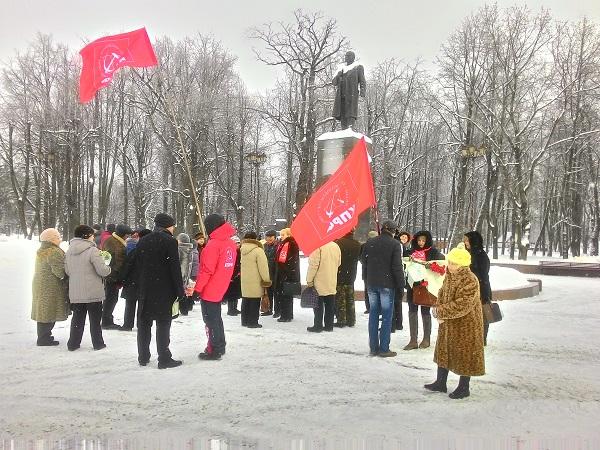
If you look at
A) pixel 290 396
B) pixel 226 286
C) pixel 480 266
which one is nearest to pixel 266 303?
pixel 226 286

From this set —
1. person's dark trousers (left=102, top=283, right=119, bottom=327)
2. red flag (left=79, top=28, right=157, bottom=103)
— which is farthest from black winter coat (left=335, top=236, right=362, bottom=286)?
red flag (left=79, top=28, right=157, bottom=103)

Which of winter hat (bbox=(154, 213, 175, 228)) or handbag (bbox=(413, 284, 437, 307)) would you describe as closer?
winter hat (bbox=(154, 213, 175, 228))

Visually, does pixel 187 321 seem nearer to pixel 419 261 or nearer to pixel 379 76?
pixel 419 261

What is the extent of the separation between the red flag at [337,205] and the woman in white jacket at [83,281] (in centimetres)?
270

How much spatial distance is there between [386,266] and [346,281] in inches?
86.7

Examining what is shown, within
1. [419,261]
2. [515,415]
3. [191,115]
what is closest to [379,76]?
[191,115]

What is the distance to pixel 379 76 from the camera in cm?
3606

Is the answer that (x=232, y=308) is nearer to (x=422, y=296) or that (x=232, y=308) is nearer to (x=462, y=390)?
(x=422, y=296)

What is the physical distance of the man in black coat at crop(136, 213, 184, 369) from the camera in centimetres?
595

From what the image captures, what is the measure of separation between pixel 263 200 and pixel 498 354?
2122 inches

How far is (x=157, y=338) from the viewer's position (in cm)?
606

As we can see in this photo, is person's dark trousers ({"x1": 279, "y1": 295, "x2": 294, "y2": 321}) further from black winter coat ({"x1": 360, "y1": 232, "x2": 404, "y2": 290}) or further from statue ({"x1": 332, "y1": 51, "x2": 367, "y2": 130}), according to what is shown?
statue ({"x1": 332, "y1": 51, "x2": 367, "y2": 130})

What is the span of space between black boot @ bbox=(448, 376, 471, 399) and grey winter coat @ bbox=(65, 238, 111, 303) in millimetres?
4453

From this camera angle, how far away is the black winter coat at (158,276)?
5.95 meters
